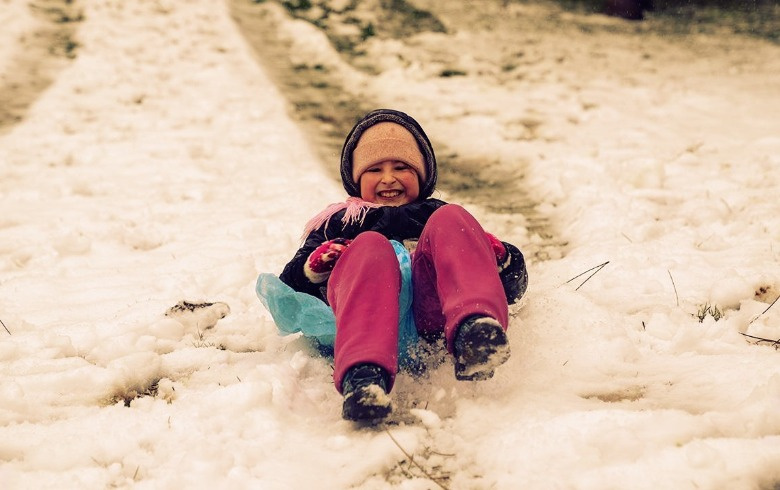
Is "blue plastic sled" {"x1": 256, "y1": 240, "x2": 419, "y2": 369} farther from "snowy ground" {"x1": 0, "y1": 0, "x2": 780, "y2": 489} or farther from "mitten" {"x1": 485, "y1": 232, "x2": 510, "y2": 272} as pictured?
"mitten" {"x1": 485, "y1": 232, "x2": 510, "y2": 272}

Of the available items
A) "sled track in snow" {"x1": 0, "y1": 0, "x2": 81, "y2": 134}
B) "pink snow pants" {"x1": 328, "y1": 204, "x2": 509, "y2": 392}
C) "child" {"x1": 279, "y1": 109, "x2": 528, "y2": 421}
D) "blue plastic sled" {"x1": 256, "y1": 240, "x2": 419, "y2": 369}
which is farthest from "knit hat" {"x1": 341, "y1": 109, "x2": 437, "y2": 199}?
"sled track in snow" {"x1": 0, "y1": 0, "x2": 81, "y2": 134}

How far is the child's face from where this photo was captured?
266cm

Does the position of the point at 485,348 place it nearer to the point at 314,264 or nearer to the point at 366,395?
the point at 366,395

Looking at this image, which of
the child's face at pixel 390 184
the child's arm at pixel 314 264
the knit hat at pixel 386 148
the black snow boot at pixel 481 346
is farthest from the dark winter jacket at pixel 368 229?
the black snow boot at pixel 481 346

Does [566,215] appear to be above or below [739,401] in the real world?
below

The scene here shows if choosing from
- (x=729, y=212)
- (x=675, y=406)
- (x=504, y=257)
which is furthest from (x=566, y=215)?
(x=675, y=406)

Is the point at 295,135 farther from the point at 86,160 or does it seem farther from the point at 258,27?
the point at 258,27

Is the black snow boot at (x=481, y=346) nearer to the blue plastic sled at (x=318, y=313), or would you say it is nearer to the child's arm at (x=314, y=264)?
the blue plastic sled at (x=318, y=313)

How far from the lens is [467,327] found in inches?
68.7

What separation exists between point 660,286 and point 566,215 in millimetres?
1142

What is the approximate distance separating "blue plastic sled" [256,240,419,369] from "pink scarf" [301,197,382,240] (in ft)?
0.95

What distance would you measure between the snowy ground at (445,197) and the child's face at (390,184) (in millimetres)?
711

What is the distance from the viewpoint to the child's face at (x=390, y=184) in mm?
2662

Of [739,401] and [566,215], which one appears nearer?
[739,401]
